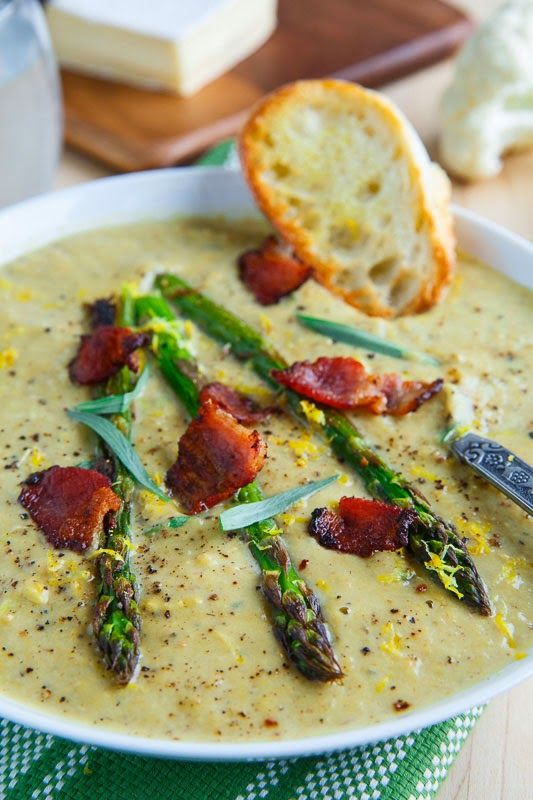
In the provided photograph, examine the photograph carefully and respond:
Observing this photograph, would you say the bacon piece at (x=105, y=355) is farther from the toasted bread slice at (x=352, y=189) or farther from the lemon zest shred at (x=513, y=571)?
the lemon zest shred at (x=513, y=571)

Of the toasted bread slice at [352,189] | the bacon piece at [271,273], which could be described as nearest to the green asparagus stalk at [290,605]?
the bacon piece at [271,273]

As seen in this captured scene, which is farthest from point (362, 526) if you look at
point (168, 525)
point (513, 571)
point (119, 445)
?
point (119, 445)

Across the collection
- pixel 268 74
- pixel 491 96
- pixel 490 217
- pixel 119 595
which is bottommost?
pixel 490 217

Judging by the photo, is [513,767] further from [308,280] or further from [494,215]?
[494,215]

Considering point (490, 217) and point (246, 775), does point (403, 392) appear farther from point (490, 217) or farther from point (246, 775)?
point (490, 217)

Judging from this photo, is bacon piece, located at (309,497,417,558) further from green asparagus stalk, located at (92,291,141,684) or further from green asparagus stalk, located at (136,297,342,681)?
green asparagus stalk, located at (92,291,141,684)

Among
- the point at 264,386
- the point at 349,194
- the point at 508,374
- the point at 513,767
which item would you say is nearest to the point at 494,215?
the point at 349,194
